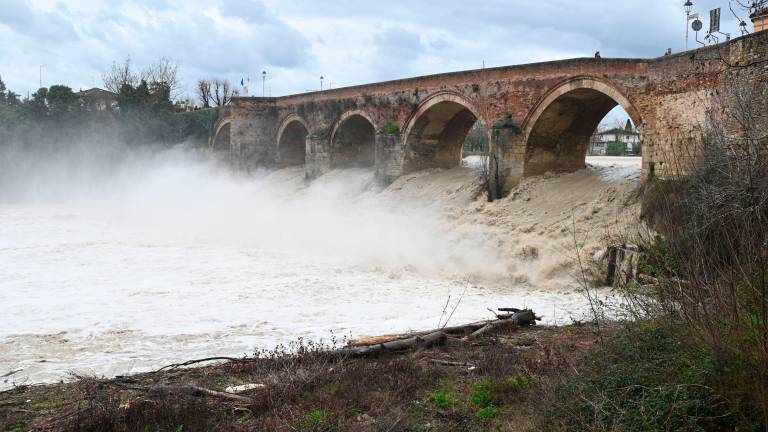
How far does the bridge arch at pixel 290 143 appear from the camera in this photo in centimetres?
3139

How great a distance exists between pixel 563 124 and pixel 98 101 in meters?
31.8

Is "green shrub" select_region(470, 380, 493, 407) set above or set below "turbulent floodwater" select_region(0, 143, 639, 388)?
above

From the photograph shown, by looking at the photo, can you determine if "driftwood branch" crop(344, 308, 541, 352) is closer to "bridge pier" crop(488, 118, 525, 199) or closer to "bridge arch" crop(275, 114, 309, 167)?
"bridge pier" crop(488, 118, 525, 199)

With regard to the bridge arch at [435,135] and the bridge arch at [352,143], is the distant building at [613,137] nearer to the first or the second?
the bridge arch at [352,143]

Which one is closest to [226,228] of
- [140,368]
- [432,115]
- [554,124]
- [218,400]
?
[432,115]

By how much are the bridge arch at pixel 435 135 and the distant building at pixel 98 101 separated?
2306 cm

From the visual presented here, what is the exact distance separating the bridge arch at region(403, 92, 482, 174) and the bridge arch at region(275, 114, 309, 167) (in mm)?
10243

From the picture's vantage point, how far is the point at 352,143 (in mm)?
27422

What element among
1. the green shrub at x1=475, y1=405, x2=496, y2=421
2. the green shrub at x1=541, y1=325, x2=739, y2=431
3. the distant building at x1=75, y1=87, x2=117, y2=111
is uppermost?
the distant building at x1=75, y1=87, x2=117, y2=111

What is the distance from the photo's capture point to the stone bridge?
40.4 feet

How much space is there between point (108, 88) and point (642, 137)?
152 ft

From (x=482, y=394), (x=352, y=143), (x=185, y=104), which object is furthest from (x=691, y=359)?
(x=185, y=104)

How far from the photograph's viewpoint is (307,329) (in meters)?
9.52

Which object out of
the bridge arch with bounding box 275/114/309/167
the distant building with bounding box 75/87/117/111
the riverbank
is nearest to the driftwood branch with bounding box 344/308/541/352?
the riverbank
